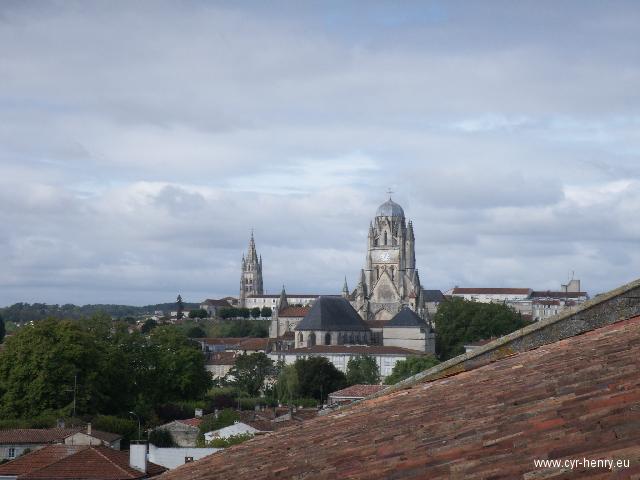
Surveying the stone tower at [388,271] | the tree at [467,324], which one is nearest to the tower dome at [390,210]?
the stone tower at [388,271]

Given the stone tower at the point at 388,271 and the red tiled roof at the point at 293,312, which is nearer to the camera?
the stone tower at the point at 388,271

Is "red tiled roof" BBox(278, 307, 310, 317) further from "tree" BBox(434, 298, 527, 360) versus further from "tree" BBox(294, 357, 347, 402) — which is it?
"tree" BBox(294, 357, 347, 402)

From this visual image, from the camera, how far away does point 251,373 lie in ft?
369

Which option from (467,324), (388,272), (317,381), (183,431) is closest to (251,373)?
(317,381)

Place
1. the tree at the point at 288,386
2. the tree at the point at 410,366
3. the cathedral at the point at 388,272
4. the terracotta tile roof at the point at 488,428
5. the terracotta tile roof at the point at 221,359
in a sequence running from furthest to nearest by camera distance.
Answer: the cathedral at the point at 388,272 → the terracotta tile roof at the point at 221,359 → the tree at the point at 410,366 → the tree at the point at 288,386 → the terracotta tile roof at the point at 488,428

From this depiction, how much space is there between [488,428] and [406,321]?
444 feet

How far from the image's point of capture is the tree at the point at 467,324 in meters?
141

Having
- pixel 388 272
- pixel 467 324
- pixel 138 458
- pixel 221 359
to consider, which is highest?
pixel 388 272

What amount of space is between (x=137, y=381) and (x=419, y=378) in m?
73.6

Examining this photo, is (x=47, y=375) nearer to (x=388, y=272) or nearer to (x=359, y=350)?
(x=359, y=350)

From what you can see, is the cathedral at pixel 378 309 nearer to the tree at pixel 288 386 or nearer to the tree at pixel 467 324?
the tree at pixel 467 324

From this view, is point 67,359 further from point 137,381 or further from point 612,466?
point 612,466

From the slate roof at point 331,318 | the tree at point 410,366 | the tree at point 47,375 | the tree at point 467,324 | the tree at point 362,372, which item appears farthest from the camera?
the slate roof at point 331,318

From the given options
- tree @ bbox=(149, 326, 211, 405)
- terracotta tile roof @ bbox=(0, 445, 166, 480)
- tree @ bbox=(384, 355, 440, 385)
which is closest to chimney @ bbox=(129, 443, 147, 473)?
terracotta tile roof @ bbox=(0, 445, 166, 480)
